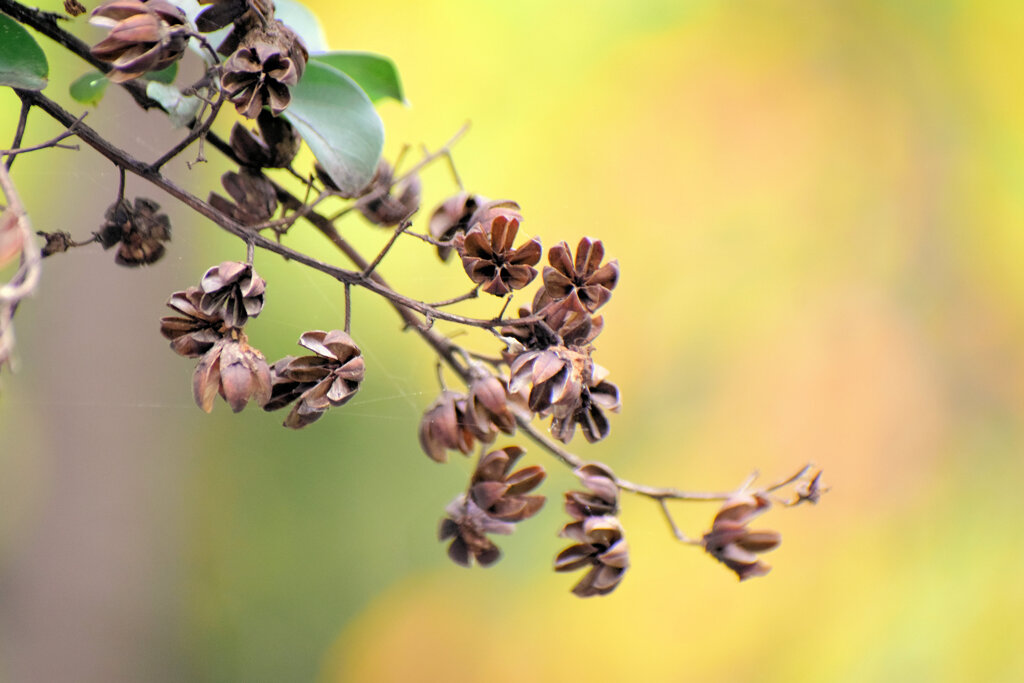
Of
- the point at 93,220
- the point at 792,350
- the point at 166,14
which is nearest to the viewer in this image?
the point at 166,14

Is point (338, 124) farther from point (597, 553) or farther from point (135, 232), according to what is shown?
point (597, 553)

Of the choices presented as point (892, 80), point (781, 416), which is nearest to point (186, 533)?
point (781, 416)

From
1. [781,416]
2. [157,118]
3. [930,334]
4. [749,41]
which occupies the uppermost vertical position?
[749,41]

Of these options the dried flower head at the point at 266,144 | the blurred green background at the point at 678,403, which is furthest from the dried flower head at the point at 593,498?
the blurred green background at the point at 678,403

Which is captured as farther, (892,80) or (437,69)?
(892,80)

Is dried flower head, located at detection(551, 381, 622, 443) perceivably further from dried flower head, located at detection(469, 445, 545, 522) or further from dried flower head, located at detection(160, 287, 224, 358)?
dried flower head, located at detection(160, 287, 224, 358)

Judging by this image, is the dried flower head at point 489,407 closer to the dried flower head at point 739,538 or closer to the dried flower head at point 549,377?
the dried flower head at point 549,377

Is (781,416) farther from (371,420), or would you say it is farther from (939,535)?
(371,420)

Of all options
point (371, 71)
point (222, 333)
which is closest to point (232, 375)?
point (222, 333)
